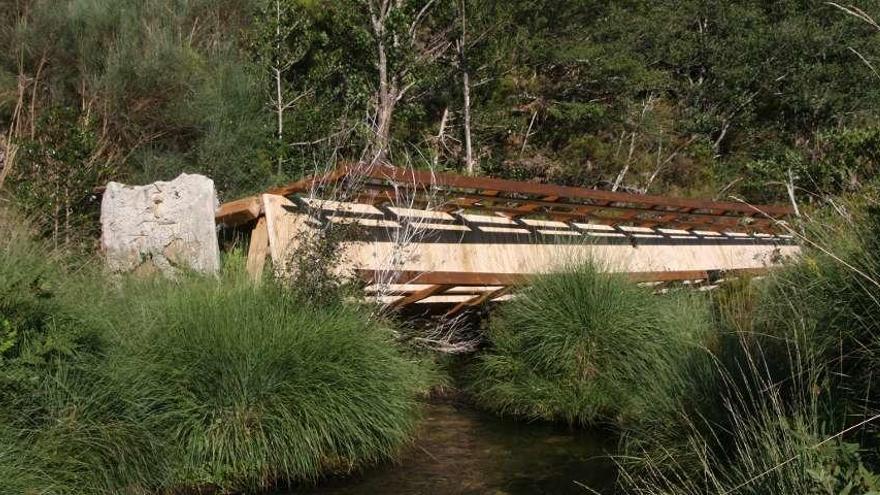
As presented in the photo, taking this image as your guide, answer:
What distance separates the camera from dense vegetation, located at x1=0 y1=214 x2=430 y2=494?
575 cm

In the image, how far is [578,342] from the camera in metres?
9.51

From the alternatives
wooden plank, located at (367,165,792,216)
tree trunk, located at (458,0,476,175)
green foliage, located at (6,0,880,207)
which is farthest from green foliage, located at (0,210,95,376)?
tree trunk, located at (458,0,476,175)

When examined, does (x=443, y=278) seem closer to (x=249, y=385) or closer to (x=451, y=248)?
(x=451, y=248)

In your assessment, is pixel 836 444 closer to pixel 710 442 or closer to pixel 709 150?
pixel 710 442

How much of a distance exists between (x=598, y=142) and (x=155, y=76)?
10.8 metres

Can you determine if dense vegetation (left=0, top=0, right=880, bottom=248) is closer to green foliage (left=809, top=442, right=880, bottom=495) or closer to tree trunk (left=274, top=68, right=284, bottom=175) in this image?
tree trunk (left=274, top=68, right=284, bottom=175)

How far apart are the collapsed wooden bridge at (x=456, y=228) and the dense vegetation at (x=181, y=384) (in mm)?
1105

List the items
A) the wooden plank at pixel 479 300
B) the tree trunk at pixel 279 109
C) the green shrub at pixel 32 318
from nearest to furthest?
1. the green shrub at pixel 32 318
2. the wooden plank at pixel 479 300
3. the tree trunk at pixel 279 109

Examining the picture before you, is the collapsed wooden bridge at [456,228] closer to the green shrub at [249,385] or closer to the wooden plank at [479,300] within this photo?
the wooden plank at [479,300]

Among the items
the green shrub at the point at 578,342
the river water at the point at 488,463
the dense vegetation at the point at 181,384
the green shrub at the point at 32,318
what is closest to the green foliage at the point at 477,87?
the green shrub at the point at 578,342

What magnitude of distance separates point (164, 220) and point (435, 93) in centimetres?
1024

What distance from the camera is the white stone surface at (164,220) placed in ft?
31.0

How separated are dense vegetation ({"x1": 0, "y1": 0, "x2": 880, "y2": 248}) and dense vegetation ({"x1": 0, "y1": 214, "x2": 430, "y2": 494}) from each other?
1892 millimetres

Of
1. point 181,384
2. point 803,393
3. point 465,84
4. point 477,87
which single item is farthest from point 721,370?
point 477,87
